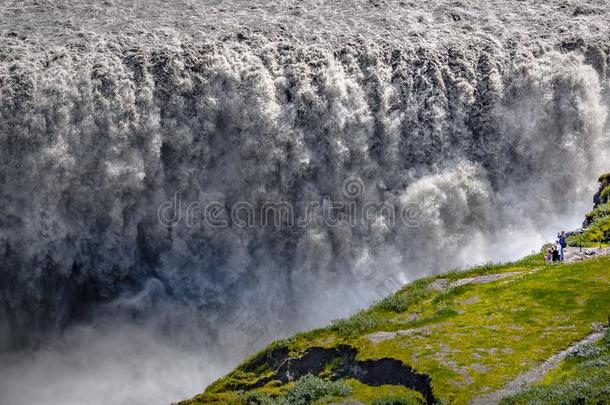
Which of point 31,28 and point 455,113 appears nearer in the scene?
point 31,28

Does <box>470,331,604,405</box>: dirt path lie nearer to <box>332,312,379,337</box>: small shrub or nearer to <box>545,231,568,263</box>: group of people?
<box>332,312,379,337</box>: small shrub

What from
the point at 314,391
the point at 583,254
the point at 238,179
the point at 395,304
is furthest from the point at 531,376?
the point at 238,179

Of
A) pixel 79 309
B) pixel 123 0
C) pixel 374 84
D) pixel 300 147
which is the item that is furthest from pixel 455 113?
pixel 79 309

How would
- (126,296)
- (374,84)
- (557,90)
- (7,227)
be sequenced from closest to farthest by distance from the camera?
(7,227) < (126,296) < (374,84) < (557,90)

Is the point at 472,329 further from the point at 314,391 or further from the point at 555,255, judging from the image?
the point at 555,255

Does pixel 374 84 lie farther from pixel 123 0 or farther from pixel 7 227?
pixel 7 227

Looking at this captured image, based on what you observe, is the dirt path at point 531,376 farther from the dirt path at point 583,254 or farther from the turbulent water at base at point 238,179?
the turbulent water at base at point 238,179

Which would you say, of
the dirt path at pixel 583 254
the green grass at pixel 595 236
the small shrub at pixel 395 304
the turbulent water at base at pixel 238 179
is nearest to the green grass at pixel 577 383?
the dirt path at pixel 583 254
